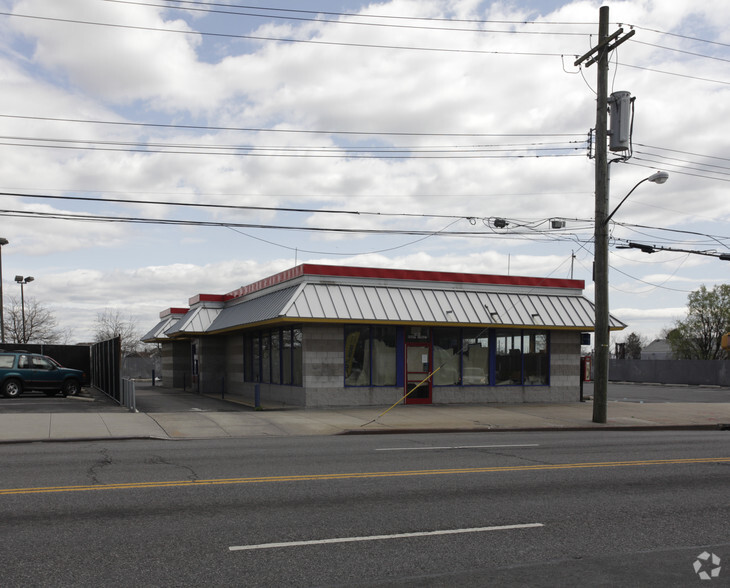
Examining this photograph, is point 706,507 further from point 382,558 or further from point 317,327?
point 317,327

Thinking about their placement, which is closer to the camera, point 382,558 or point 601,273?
point 382,558

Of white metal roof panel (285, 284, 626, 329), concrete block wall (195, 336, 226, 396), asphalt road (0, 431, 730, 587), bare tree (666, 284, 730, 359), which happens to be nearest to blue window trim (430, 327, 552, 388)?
white metal roof panel (285, 284, 626, 329)

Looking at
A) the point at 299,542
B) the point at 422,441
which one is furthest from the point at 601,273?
the point at 299,542

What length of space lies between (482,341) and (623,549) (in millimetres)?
19029

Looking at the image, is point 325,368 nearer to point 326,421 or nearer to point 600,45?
point 326,421

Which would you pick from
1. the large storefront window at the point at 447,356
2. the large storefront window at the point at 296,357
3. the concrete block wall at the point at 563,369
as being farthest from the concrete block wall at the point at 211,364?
the concrete block wall at the point at 563,369

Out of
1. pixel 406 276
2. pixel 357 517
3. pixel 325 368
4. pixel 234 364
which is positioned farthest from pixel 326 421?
pixel 234 364

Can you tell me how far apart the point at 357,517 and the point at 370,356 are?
16010 mm

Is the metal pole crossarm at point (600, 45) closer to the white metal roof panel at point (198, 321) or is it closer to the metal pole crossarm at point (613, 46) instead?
the metal pole crossarm at point (613, 46)

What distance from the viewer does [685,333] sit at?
68.7 meters

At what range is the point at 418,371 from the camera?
24.4 m

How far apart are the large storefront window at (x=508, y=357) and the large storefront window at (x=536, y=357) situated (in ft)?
1.03

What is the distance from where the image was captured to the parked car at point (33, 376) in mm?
25641

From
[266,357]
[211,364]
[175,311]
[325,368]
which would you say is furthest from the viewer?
[175,311]
